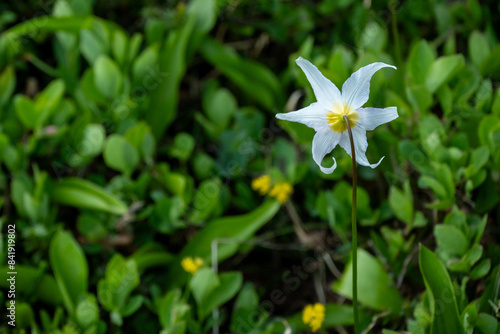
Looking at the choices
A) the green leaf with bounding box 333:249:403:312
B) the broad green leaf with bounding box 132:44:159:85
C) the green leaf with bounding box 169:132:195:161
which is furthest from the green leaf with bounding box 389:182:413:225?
the broad green leaf with bounding box 132:44:159:85

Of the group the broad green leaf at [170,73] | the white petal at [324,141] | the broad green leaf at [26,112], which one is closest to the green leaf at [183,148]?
the broad green leaf at [170,73]

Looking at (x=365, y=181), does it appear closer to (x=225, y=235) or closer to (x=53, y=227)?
(x=225, y=235)

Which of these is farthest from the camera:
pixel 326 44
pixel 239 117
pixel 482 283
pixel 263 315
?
pixel 326 44

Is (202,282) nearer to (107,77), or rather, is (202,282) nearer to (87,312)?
(87,312)

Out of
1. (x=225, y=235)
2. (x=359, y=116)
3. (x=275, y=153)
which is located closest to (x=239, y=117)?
(x=275, y=153)

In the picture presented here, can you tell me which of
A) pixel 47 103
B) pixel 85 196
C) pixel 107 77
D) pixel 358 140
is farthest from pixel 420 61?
pixel 47 103
